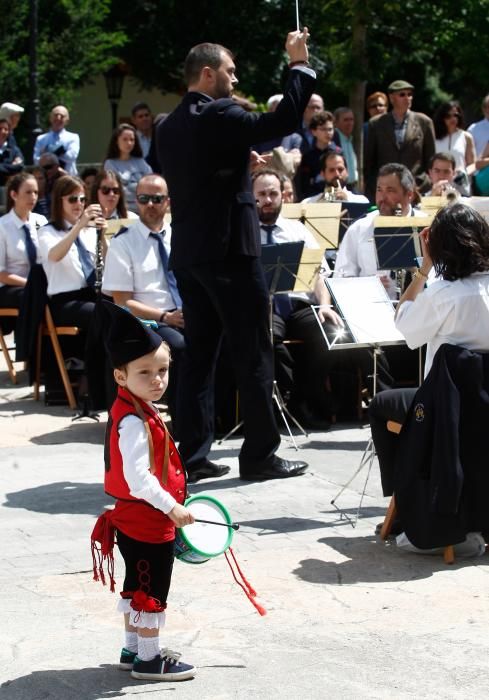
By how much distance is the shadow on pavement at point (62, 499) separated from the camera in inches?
250

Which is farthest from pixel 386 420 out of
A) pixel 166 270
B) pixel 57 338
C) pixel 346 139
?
pixel 346 139

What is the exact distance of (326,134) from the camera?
1191 cm

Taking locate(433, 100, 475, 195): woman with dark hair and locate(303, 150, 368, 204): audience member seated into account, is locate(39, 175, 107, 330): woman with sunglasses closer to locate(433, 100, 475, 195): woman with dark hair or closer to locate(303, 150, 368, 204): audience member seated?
locate(303, 150, 368, 204): audience member seated

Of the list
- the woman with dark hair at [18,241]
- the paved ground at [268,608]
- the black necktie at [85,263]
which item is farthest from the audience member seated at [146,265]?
the woman with dark hair at [18,241]

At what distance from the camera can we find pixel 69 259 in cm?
908

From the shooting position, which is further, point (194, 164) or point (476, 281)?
point (194, 164)

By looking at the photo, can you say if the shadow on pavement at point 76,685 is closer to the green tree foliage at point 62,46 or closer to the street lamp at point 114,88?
the street lamp at point 114,88

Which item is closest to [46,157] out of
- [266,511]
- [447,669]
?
[266,511]

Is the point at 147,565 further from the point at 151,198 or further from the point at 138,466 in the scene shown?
the point at 151,198

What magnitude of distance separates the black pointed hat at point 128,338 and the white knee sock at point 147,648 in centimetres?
89

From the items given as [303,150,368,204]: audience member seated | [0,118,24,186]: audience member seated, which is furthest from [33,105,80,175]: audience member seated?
[303,150,368,204]: audience member seated

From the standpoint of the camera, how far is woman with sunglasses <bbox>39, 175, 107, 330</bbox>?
900 cm

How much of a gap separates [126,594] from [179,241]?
2.87m

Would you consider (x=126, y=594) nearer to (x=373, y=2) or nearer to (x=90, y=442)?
(x=90, y=442)
